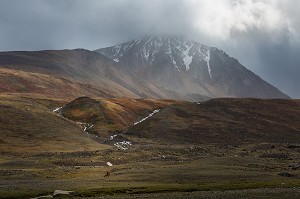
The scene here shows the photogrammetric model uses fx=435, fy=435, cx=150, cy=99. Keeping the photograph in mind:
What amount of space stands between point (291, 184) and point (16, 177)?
52.5 metres

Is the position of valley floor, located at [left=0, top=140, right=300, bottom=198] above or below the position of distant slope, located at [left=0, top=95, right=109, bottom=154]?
below

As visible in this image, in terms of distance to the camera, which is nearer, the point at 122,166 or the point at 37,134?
the point at 122,166

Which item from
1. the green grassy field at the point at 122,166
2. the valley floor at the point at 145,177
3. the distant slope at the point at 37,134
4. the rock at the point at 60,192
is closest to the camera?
the rock at the point at 60,192

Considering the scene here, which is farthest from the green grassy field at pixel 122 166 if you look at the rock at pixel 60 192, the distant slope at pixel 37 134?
the rock at pixel 60 192

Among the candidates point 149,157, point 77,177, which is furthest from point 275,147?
point 77,177

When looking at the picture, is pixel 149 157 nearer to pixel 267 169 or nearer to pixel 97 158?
pixel 97 158

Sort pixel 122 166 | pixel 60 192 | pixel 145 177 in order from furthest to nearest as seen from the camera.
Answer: pixel 122 166 < pixel 145 177 < pixel 60 192

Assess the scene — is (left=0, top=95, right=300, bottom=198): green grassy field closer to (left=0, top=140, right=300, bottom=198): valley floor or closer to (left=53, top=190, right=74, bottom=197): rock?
(left=0, top=140, right=300, bottom=198): valley floor

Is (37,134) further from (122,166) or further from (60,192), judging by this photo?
(60,192)

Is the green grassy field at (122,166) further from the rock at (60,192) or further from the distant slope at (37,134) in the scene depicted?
the rock at (60,192)

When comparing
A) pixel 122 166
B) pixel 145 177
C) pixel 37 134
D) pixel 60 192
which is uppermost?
pixel 37 134

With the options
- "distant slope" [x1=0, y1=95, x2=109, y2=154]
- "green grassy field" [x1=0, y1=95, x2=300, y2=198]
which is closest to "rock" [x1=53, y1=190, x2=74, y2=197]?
"green grassy field" [x1=0, y1=95, x2=300, y2=198]

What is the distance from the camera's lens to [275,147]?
169125mm

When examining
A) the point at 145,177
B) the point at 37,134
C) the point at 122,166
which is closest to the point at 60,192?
the point at 145,177
